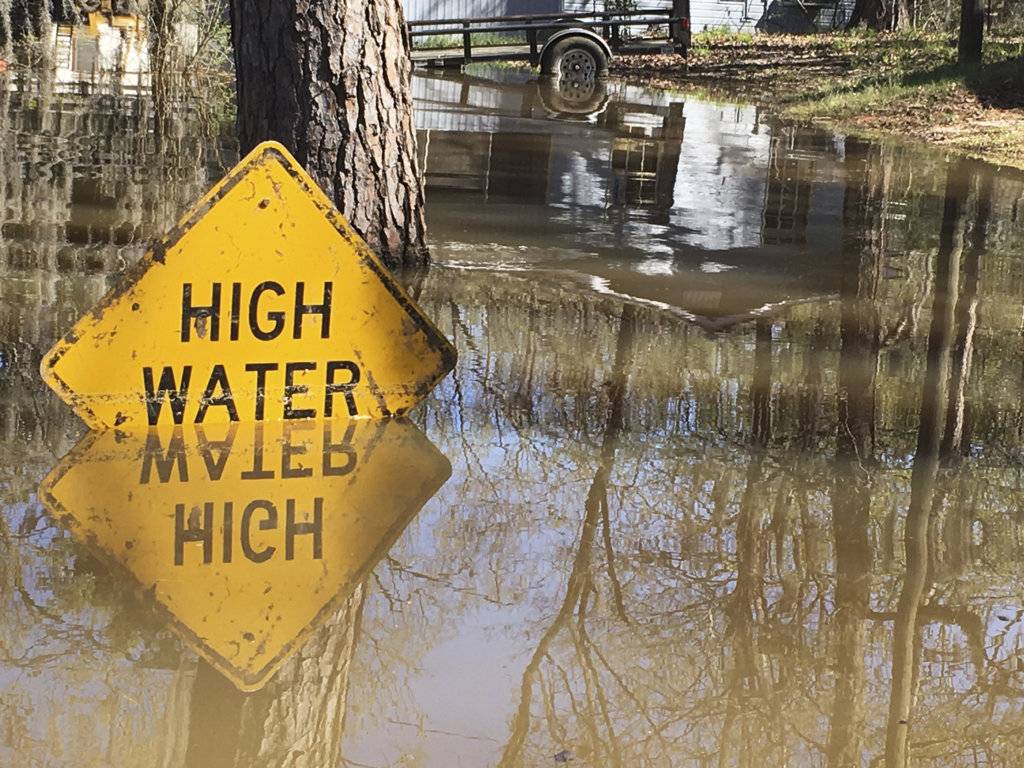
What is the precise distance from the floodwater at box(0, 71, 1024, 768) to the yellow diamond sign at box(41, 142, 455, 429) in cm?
16

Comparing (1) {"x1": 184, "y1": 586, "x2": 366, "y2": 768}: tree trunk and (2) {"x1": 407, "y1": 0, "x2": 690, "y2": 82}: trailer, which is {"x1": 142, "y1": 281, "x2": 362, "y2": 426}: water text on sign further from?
(2) {"x1": 407, "y1": 0, "x2": 690, "y2": 82}: trailer

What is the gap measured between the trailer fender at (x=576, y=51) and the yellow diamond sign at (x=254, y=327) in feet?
74.6

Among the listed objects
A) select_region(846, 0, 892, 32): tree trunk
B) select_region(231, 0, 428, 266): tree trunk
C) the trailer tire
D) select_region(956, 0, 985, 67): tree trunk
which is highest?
select_region(846, 0, 892, 32): tree trunk

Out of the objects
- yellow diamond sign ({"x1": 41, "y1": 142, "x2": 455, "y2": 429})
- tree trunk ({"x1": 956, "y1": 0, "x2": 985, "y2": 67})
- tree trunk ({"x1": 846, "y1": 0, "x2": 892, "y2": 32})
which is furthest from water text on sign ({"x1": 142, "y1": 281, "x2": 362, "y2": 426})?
tree trunk ({"x1": 846, "y1": 0, "x2": 892, "y2": 32})

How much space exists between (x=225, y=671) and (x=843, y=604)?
5.65ft

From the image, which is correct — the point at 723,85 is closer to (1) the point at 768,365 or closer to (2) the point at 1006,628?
(1) the point at 768,365

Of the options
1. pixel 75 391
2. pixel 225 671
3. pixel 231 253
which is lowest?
pixel 225 671

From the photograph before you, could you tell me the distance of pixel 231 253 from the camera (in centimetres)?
521

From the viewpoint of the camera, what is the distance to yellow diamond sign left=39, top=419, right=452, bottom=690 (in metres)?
3.84

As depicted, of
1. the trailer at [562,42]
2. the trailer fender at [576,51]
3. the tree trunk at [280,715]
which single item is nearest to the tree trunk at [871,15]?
the trailer at [562,42]

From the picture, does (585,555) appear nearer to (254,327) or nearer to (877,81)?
(254,327)

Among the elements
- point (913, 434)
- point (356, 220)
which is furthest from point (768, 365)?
point (356, 220)

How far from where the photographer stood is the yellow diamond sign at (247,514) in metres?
3.84

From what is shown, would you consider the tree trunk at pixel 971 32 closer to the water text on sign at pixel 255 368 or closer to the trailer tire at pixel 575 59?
the trailer tire at pixel 575 59
